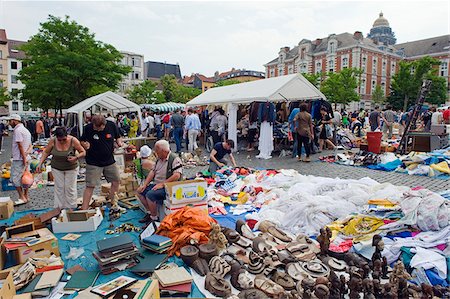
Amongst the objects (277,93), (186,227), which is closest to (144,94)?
(277,93)

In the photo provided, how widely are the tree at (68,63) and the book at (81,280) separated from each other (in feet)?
59.2

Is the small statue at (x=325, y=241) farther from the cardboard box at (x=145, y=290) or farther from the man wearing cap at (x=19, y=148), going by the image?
the man wearing cap at (x=19, y=148)

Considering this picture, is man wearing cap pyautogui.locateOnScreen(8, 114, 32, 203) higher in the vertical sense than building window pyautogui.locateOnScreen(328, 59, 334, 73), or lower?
lower

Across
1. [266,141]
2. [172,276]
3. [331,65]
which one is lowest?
[172,276]

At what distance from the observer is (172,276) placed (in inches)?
126

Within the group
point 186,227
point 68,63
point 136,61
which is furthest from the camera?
point 136,61

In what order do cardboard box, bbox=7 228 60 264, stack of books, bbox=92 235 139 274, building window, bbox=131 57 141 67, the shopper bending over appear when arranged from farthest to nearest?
building window, bbox=131 57 141 67 < the shopper bending over < cardboard box, bbox=7 228 60 264 < stack of books, bbox=92 235 139 274

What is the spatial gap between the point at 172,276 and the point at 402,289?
2122 millimetres

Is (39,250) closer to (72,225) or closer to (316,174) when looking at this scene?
(72,225)

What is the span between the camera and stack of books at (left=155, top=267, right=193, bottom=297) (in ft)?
10.1

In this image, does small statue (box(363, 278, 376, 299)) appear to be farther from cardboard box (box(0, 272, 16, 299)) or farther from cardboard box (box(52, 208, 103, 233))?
cardboard box (box(52, 208, 103, 233))

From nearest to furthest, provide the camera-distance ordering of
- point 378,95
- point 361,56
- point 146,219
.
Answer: point 146,219, point 378,95, point 361,56

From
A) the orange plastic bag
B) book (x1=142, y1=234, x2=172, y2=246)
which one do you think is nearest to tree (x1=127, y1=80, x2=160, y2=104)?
the orange plastic bag

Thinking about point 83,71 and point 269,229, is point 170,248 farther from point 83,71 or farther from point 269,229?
point 83,71
